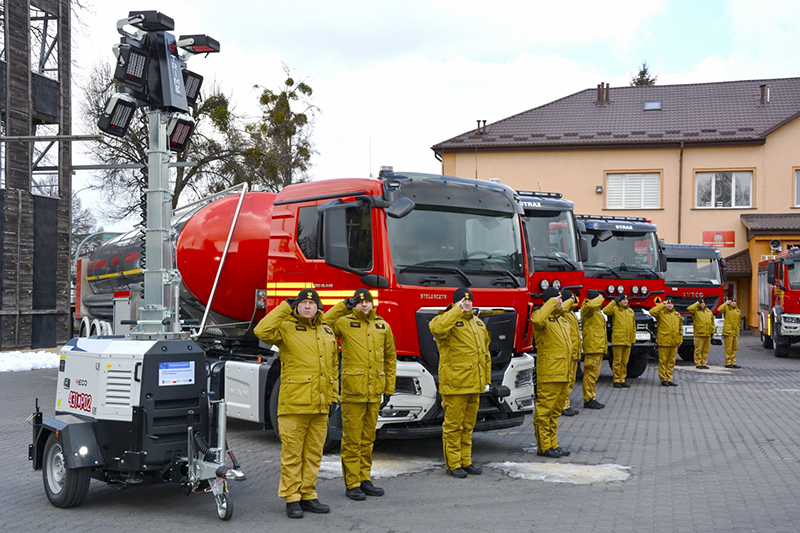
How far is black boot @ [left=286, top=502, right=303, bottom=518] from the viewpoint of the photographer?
690 centimetres

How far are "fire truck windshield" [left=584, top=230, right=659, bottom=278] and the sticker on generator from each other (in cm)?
1196

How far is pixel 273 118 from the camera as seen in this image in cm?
3170

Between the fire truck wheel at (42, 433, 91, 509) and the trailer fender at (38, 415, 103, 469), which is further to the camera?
the fire truck wheel at (42, 433, 91, 509)

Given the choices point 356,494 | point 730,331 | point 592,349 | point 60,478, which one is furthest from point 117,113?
point 730,331

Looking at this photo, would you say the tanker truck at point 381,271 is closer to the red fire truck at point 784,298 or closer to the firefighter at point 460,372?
the firefighter at point 460,372

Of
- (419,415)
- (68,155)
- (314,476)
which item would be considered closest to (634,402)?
(419,415)

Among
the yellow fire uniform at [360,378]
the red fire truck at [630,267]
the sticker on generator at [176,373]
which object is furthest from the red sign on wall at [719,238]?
the sticker on generator at [176,373]

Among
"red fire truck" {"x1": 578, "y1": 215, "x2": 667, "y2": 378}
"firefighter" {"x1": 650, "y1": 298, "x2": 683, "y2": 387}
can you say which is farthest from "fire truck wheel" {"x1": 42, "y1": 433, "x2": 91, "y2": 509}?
"firefighter" {"x1": 650, "y1": 298, "x2": 683, "y2": 387}

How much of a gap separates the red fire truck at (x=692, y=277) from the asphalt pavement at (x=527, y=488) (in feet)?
32.9

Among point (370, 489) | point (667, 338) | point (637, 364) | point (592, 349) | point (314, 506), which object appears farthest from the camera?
point (637, 364)

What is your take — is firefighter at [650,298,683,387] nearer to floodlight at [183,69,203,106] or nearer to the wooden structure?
floodlight at [183,69,203,106]

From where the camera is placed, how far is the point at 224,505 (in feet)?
22.2

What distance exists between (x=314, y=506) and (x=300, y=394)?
913mm

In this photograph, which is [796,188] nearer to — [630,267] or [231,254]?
[630,267]
